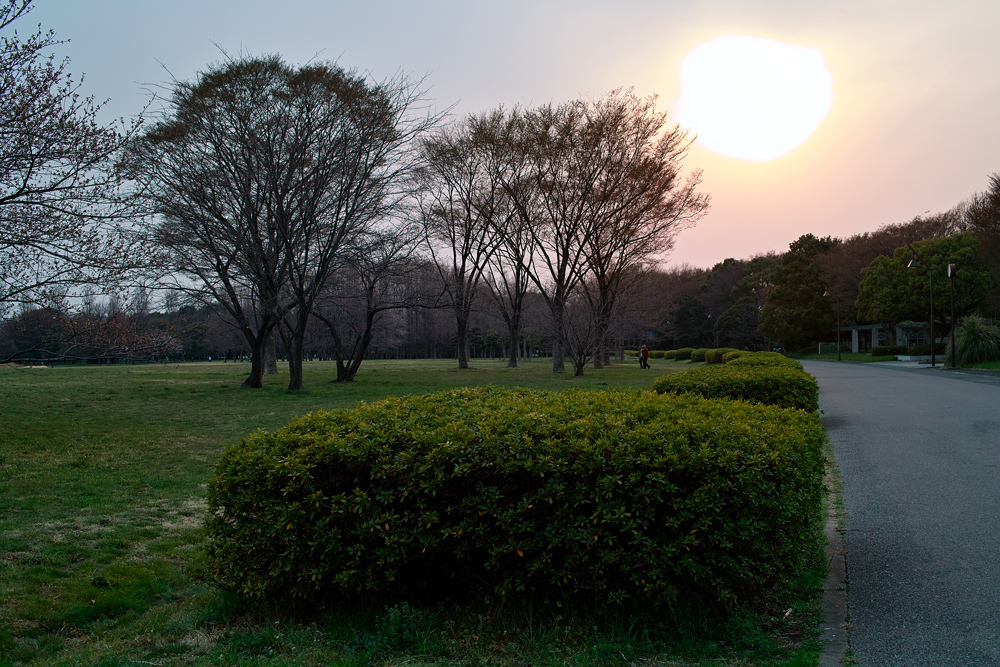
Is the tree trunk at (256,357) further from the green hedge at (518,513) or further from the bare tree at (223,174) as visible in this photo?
the green hedge at (518,513)

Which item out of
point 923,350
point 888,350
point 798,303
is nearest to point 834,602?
point 923,350

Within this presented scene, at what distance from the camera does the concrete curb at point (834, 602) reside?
10.3ft

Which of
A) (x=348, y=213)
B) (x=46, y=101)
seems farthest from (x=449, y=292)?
(x=46, y=101)

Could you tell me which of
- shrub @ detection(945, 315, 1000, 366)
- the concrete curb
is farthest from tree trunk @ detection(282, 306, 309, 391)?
shrub @ detection(945, 315, 1000, 366)

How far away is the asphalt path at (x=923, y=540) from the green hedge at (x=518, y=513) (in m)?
0.58

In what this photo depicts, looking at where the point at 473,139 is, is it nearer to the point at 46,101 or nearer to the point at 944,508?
the point at 46,101

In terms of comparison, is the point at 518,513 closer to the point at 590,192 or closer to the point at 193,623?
the point at 193,623

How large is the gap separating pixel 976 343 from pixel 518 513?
37.4 meters

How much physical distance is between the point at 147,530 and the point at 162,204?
17.3 metres

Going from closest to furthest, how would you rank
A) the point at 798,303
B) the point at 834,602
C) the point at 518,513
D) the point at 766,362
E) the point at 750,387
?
the point at 518,513
the point at 834,602
the point at 750,387
the point at 766,362
the point at 798,303

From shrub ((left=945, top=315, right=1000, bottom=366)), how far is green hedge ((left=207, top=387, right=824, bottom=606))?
35.8 meters

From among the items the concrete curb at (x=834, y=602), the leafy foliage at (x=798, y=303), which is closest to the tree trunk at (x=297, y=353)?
the concrete curb at (x=834, y=602)

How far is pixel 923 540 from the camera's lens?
482 centimetres

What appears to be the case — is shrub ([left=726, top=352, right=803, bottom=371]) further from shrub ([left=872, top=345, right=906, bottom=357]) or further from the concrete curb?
shrub ([left=872, top=345, right=906, bottom=357])
